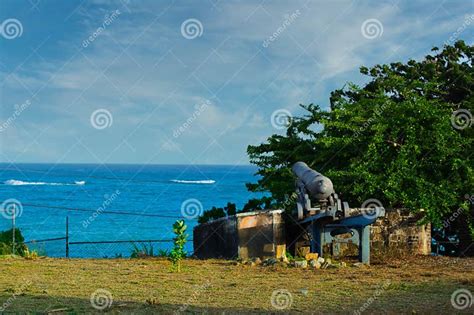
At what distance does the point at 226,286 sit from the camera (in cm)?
1049

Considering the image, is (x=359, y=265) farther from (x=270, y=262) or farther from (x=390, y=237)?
(x=390, y=237)

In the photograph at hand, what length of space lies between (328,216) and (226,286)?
149 inches

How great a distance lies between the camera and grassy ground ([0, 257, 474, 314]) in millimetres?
8641

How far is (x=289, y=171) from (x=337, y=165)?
5.04ft

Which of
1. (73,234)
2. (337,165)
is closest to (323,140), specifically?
(337,165)

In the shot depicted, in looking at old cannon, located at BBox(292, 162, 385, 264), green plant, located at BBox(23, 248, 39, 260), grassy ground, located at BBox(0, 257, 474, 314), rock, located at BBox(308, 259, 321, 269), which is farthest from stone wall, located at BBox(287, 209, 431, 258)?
green plant, located at BBox(23, 248, 39, 260)

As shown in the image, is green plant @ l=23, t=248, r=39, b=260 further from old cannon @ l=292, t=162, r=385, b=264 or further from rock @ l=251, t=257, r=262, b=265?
old cannon @ l=292, t=162, r=385, b=264

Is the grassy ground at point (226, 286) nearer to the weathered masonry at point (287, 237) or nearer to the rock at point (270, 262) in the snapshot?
the rock at point (270, 262)

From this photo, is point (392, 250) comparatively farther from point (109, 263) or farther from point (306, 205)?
point (109, 263)

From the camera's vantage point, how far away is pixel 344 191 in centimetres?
1605

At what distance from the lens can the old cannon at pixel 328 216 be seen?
44.3ft

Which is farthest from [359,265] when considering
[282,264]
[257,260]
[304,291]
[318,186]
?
[304,291]

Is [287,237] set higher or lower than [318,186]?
lower

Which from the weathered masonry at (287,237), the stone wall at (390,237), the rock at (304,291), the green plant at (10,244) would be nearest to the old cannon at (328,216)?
the weathered masonry at (287,237)
